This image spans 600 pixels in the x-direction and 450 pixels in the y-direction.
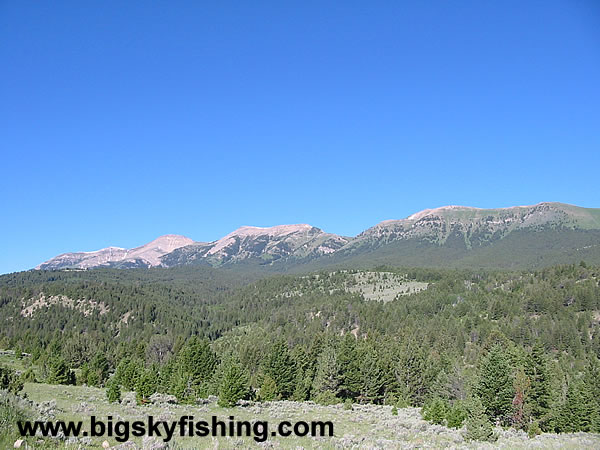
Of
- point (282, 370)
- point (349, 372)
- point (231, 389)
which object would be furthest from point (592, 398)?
point (231, 389)

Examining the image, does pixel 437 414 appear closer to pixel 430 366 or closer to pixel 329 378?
pixel 329 378

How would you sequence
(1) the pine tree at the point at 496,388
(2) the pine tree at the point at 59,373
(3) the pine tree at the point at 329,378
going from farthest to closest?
(3) the pine tree at the point at 329,378 → (2) the pine tree at the point at 59,373 → (1) the pine tree at the point at 496,388

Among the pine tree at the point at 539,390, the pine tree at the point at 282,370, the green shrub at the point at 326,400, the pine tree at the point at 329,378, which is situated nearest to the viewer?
the pine tree at the point at 539,390

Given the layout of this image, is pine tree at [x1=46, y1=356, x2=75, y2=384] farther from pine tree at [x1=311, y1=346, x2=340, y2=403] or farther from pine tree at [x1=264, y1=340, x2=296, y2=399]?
pine tree at [x1=311, y1=346, x2=340, y2=403]

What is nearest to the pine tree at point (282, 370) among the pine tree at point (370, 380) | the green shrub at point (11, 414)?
the pine tree at point (370, 380)

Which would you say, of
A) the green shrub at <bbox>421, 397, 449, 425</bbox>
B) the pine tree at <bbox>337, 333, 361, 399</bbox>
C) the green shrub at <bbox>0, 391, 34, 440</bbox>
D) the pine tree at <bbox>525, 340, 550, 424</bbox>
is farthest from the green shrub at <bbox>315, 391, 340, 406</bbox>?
the green shrub at <bbox>0, 391, 34, 440</bbox>

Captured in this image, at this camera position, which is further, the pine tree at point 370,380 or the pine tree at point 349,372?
the pine tree at point 370,380

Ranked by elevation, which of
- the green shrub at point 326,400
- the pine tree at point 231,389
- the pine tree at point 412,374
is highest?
the pine tree at point 231,389

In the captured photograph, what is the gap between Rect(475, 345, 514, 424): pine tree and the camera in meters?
48.1

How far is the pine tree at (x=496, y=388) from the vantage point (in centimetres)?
4809

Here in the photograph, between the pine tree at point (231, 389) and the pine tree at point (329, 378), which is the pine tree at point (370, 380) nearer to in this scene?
the pine tree at point (329, 378)

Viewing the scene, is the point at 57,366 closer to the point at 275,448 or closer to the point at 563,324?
the point at 275,448

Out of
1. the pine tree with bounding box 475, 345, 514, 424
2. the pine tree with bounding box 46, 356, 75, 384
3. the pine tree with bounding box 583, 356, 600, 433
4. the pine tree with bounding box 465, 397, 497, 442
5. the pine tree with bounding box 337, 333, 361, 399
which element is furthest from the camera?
the pine tree with bounding box 337, 333, 361, 399

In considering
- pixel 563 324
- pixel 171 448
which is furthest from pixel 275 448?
pixel 563 324
